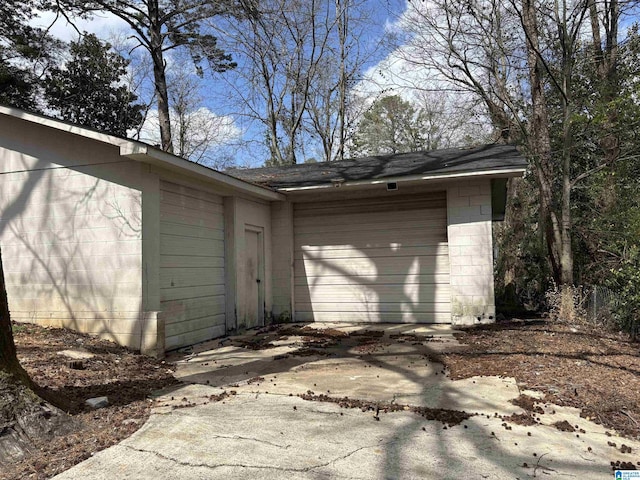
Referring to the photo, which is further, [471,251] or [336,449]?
[471,251]

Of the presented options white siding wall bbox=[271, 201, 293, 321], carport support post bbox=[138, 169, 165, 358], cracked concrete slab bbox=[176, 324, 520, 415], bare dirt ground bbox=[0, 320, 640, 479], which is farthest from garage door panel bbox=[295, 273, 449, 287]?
carport support post bbox=[138, 169, 165, 358]

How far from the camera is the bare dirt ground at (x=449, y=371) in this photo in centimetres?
348

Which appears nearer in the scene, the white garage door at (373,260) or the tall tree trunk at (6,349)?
the tall tree trunk at (6,349)

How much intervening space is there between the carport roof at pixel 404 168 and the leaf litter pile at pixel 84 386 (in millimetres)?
4980

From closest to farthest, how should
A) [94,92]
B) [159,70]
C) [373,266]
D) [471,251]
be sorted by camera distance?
[471,251]
[373,266]
[159,70]
[94,92]

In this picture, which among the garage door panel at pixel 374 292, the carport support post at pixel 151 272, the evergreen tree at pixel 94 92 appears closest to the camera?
the carport support post at pixel 151 272

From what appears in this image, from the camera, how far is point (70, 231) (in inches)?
271

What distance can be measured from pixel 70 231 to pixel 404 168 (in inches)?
247

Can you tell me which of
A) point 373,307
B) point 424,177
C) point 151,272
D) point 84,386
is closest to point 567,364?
point 424,177

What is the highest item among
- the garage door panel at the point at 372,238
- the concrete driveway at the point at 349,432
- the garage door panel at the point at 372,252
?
the garage door panel at the point at 372,238

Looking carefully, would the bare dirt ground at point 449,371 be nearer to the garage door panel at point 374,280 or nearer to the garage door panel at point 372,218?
the garage door panel at point 374,280

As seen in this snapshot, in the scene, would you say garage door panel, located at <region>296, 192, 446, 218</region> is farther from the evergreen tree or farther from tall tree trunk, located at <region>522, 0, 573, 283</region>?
the evergreen tree

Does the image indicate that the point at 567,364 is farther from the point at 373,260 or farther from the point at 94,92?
the point at 94,92

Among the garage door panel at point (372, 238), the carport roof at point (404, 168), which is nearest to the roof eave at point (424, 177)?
the carport roof at point (404, 168)
